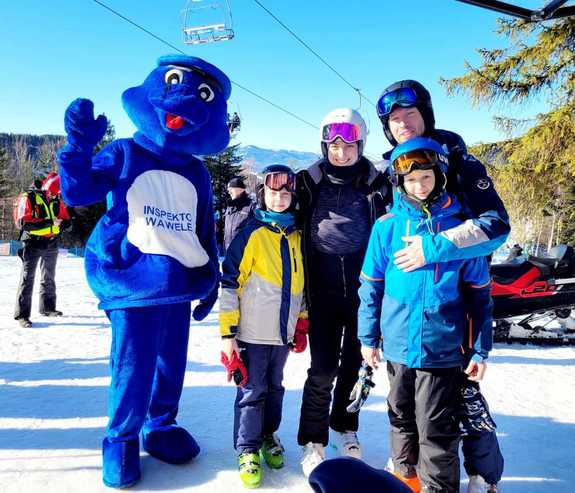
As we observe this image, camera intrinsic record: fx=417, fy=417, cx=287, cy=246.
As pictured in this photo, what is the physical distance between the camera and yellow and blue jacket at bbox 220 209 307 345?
2.22 meters

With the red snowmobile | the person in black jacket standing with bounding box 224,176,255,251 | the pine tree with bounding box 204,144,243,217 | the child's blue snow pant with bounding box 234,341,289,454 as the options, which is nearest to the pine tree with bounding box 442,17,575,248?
the red snowmobile

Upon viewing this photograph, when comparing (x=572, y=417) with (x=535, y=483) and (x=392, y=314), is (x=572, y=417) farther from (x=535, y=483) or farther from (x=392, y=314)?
(x=392, y=314)

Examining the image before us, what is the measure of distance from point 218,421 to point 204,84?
2153mm

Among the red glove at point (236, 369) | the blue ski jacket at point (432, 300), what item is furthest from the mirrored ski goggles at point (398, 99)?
the red glove at point (236, 369)

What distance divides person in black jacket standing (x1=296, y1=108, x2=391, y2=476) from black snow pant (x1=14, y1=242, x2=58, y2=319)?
4383mm

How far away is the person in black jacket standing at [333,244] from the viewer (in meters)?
2.28

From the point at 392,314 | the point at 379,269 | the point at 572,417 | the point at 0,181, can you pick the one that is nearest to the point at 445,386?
the point at 392,314

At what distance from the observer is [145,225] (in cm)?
210

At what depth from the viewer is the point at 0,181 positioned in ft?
108

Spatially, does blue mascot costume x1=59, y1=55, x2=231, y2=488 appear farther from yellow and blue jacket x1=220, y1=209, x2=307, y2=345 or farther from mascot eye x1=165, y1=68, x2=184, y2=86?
yellow and blue jacket x1=220, y1=209, x2=307, y2=345

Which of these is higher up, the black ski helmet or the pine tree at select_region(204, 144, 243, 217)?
the pine tree at select_region(204, 144, 243, 217)

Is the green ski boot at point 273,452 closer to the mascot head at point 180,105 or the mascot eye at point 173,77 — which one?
the mascot head at point 180,105

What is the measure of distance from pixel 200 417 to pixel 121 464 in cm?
90

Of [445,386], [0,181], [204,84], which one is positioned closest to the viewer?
[445,386]
